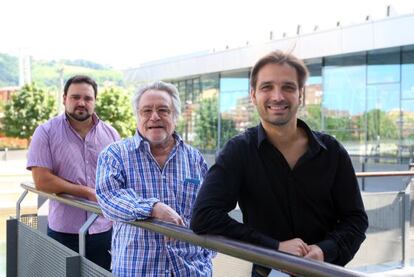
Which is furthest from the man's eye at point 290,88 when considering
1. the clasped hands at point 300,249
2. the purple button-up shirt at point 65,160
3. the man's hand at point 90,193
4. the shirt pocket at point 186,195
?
the purple button-up shirt at point 65,160

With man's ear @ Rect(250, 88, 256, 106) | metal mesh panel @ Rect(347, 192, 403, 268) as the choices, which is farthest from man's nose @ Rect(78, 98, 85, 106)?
metal mesh panel @ Rect(347, 192, 403, 268)

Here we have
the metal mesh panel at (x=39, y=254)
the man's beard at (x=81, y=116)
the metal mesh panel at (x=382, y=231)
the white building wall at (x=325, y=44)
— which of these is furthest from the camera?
the white building wall at (x=325, y=44)

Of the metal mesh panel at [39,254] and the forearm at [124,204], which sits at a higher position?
the forearm at [124,204]

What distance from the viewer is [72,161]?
12.3ft

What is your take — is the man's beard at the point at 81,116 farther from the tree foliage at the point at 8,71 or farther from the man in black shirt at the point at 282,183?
the tree foliage at the point at 8,71

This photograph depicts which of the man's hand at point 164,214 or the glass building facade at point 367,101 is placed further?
the glass building facade at point 367,101

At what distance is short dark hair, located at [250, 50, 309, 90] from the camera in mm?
2012

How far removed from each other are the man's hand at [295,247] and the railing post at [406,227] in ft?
17.4

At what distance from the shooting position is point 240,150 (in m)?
1.97

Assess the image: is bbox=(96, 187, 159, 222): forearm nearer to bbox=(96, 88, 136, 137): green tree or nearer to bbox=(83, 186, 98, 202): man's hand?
bbox=(83, 186, 98, 202): man's hand

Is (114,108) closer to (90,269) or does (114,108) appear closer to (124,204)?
(90,269)

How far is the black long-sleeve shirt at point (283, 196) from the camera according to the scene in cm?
193

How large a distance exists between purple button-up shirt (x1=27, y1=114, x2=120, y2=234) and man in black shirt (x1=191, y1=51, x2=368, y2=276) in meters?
1.90

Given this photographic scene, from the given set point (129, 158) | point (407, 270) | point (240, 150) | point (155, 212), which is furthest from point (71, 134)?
point (407, 270)
